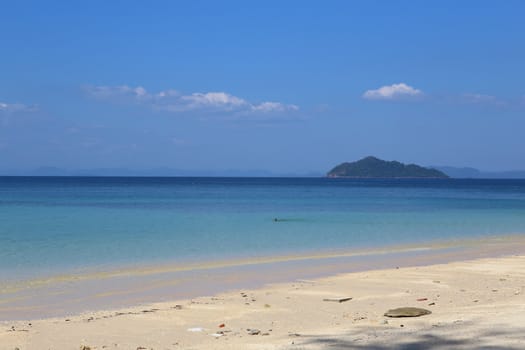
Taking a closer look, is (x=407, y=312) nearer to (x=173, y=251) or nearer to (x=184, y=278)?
(x=184, y=278)

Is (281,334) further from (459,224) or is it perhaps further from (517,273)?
(459,224)

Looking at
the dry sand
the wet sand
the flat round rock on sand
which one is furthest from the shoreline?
the flat round rock on sand

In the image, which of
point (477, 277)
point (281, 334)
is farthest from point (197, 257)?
point (281, 334)

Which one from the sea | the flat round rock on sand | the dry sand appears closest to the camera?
the dry sand

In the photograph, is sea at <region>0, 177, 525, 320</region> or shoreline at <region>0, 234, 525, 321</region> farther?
sea at <region>0, 177, 525, 320</region>

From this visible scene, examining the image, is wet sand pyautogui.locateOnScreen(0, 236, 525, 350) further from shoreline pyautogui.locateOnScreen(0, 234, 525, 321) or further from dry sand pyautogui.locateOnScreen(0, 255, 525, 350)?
shoreline pyautogui.locateOnScreen(0, 234, 525, 321)

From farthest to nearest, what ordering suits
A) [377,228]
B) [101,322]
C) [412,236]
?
[377,228]
[412,236]
[101,322]

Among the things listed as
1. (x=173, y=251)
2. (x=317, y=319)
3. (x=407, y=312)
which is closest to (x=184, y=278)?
→ (x=317, y=319)

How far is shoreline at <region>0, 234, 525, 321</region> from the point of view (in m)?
11.2

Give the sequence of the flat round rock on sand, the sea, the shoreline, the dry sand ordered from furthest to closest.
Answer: the sea → the shoreline → the flat round rock on sand → the dry sand

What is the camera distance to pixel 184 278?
14266 mm

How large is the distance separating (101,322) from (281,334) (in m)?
2.66

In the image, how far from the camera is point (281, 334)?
823cm

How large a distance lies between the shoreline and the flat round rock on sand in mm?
3832
